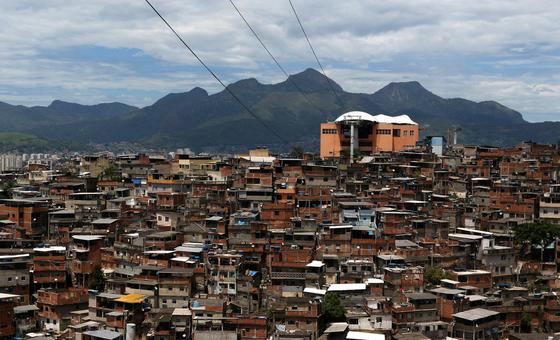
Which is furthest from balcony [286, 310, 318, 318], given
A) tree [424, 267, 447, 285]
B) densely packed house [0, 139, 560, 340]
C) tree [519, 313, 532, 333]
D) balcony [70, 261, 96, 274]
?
balcony [70, 261, 96, 274]

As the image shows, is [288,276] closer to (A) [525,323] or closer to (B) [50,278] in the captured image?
(A) [525,323]

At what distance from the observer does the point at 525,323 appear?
2300 centimetres

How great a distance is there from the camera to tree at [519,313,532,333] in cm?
2294

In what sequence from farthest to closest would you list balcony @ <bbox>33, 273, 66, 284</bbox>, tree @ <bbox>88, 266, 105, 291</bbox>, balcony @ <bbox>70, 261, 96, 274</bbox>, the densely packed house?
balcony @ <bbox>70, 261, 96, 274</bbox>, tree @ <bbox>88, 266, 105, 291</bbox>, balcony @ <bbox>33, 273, 66, 284</bbox>, the densely packed house

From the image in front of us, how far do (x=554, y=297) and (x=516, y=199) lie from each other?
32.6ft

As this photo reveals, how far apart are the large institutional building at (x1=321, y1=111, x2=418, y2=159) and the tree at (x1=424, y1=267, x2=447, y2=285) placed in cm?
3309

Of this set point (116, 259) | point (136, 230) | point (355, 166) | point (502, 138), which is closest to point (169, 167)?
point (355, 166)

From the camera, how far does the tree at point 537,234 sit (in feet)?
90.9

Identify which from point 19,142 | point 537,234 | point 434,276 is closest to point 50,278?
point 434,276

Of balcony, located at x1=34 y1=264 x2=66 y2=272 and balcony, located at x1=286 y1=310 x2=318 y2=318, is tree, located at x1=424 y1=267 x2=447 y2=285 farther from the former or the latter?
balcony, located at x1=34 y1=264 x2=66 y2=272

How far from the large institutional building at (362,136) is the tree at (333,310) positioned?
3619 centimetres

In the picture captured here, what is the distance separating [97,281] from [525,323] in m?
15.5

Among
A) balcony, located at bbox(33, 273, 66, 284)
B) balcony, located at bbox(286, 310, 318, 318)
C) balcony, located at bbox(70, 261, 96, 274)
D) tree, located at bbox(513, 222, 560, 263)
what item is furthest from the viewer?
tree, located at bbox(513, 222, 560, 263)

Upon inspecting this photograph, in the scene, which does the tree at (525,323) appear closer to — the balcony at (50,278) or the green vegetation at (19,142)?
the balcony at (50,278)
